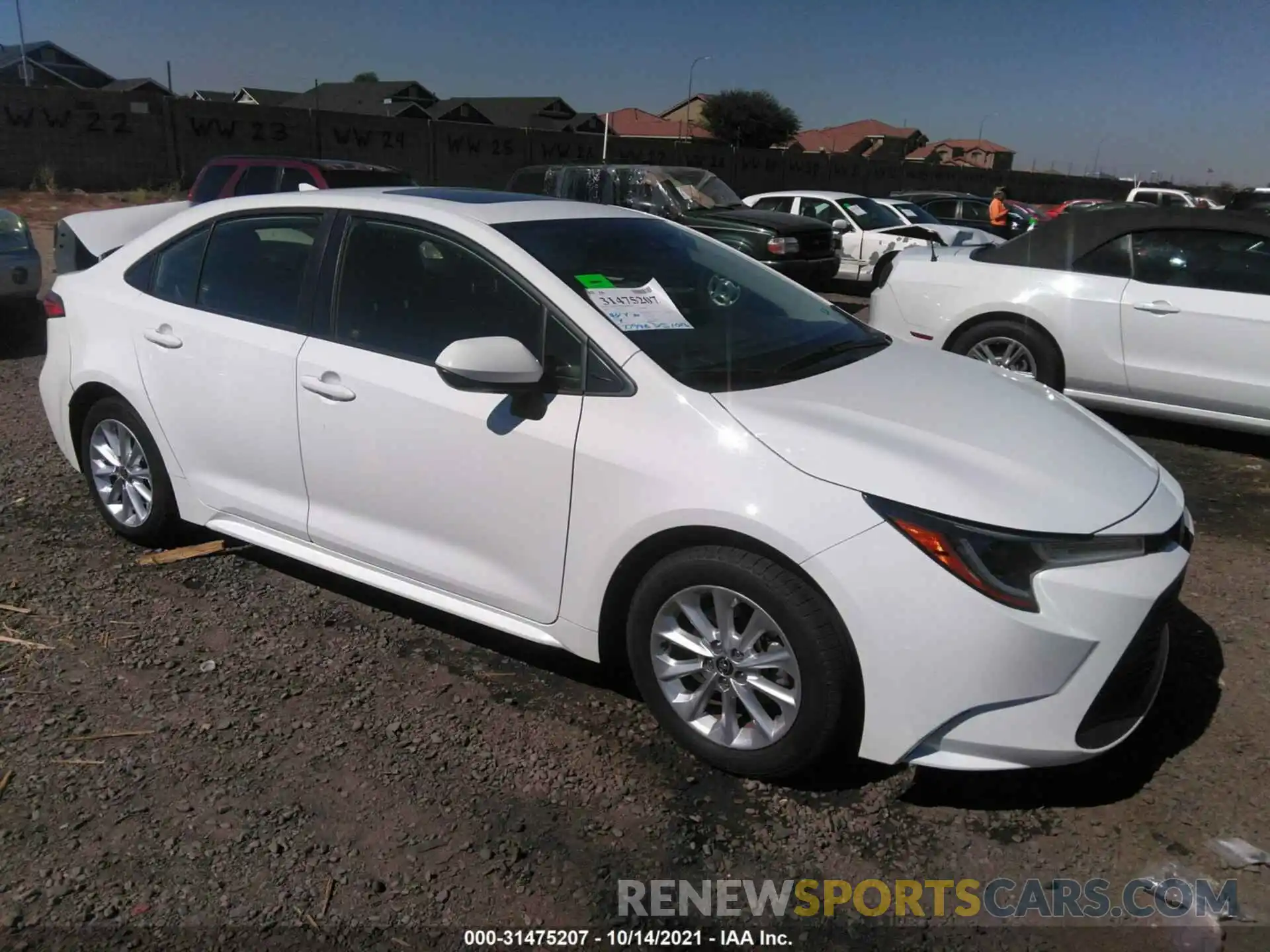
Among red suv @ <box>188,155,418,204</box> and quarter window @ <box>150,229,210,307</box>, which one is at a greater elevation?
quarter window @ <box>150,229,210,307</box>

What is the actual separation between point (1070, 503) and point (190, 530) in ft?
12.2

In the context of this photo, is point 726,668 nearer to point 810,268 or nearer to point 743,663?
point 743,663

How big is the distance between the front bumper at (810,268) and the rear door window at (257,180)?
615 cm

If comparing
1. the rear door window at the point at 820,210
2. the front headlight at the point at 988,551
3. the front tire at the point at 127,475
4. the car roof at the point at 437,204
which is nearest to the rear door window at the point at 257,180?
the rear door window at the point at 820,210

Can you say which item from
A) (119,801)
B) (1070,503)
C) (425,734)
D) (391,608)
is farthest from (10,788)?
(1070,503)

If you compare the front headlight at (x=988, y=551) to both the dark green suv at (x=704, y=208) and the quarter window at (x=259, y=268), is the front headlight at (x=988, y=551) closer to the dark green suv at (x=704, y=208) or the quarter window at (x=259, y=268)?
the quarter window at (x=259, y=268)

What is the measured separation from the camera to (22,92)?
24109 mm

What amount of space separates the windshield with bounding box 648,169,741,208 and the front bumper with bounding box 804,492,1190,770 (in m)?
11.9

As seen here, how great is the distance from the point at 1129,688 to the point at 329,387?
268 cm

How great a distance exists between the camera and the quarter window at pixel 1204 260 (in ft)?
19.0

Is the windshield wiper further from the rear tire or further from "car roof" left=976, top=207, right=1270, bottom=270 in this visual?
"car roof" left=976, top=207, right=1270, bottom=270

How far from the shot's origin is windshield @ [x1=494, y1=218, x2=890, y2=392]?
305 centimetres

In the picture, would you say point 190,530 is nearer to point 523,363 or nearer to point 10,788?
point 10,788

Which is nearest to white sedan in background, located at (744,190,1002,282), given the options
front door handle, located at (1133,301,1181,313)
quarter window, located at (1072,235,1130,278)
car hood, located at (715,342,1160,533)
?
quarter window, located at (1072,235,1130,278)
